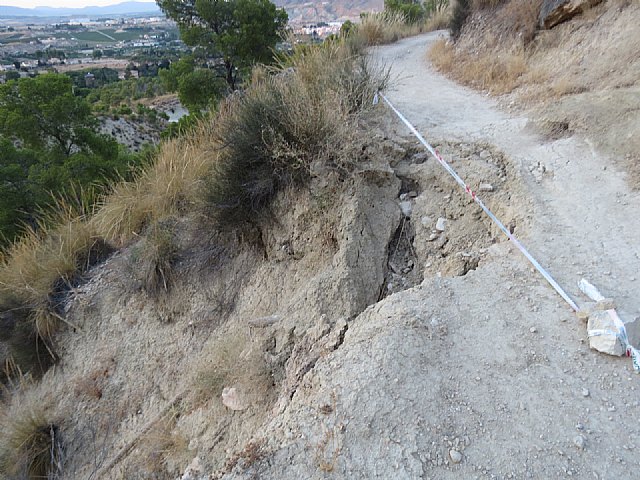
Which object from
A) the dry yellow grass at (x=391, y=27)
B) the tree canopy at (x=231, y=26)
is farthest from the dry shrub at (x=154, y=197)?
the dry yellow grass at (x=391, y=27)

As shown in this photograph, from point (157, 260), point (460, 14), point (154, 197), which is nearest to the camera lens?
point (157, 260)

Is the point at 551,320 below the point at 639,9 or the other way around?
below

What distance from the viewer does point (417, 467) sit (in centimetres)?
194

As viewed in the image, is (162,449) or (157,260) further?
(157,260)

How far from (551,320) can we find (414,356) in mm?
906

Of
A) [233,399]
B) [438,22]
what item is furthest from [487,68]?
[438,22]

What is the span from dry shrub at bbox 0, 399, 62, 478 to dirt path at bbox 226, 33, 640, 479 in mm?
3147

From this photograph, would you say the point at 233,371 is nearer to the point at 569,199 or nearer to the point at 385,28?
the point at 569,199

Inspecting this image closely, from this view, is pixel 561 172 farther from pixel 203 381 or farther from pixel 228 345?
pixel 203 381

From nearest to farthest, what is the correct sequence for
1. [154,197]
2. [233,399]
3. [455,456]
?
[455,456] < [233,399] < [154,197]

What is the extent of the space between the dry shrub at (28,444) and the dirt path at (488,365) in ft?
10.3

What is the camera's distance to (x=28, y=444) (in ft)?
13.9

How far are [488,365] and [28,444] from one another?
14.6 ft

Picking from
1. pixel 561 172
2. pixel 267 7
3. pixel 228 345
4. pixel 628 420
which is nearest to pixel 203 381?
pixel 228 345
